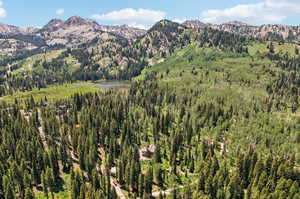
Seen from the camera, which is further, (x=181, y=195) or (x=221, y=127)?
(x=221, y=127)

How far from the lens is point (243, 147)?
154 meters

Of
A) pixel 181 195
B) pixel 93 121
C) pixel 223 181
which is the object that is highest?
pixel 93 121

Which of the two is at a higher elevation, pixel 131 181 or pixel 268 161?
pixel 268 161

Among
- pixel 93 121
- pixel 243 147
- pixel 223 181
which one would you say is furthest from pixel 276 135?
pixel 93 121

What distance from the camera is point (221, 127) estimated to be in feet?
592

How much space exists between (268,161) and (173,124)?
299 ft

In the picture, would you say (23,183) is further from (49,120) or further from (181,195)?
(181,195)

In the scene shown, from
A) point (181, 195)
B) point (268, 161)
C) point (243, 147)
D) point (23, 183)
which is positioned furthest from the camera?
point (243, 147)

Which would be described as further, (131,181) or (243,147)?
(243,147)

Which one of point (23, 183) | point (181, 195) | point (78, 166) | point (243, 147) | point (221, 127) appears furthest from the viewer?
point (221, 127)

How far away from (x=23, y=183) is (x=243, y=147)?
135292 millimetres

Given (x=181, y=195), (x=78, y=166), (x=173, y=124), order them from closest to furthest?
(x=181, y=195)
(x=78, y=166)
(x=173, y=124)

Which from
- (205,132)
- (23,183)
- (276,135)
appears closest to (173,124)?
(205,132)

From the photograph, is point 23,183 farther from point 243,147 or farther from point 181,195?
point 243,147
